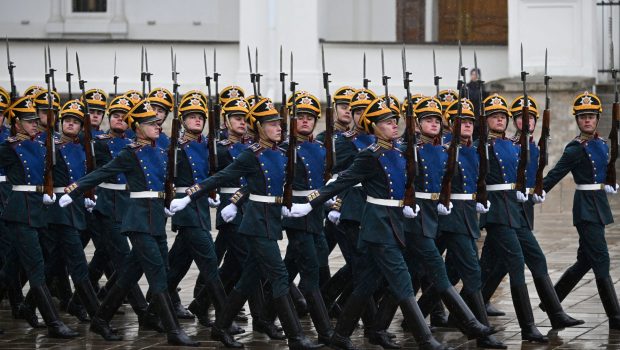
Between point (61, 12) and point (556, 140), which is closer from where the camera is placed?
point (556, 140)

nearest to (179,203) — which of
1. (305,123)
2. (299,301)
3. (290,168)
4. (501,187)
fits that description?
(290,168)

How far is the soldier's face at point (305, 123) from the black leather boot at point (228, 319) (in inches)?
56.8

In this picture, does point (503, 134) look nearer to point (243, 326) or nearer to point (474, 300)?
point (474, 300)

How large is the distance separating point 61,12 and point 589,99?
16.0 meters

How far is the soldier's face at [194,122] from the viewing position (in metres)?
12.8

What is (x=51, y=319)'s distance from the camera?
1226 centimetres

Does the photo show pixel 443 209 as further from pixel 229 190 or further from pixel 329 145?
pixel 229 190

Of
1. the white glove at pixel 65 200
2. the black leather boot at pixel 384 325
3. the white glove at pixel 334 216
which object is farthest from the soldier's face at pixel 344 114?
the white glove at pixel 65 200

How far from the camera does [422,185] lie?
462 inches

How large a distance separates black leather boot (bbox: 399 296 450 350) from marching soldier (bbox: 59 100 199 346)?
1.74 m

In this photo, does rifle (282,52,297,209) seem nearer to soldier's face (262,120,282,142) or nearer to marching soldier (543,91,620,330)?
soldier's face (262,120,282,142)

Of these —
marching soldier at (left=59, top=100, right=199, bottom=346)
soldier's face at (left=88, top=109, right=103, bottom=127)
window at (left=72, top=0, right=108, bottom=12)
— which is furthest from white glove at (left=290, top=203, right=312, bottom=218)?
window at (left=72, top=0, right=108, bottom=12)

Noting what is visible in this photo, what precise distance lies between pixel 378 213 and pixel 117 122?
3.14 m

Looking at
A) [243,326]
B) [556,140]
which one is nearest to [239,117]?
[243,326]
